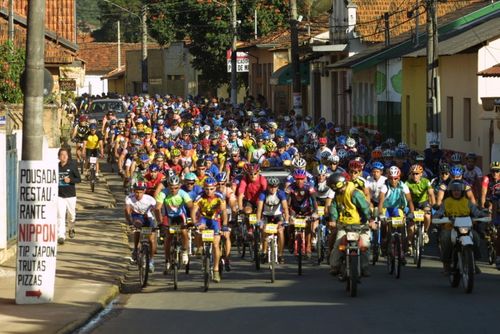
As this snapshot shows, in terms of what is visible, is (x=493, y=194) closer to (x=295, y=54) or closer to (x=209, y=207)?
(x=209, y=207)

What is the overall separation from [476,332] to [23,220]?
641 cm

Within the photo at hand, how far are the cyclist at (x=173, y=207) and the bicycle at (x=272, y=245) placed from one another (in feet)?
4.20

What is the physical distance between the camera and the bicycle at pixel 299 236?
67.7 feet

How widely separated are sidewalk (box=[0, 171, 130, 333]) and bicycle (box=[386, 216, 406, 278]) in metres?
4.24

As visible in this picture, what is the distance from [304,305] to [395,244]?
3.75 meters

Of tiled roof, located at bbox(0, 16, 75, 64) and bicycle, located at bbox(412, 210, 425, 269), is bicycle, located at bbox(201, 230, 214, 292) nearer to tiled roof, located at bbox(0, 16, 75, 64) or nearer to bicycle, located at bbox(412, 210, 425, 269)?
bicycle, located at bbox(412, 210, 425, 269)

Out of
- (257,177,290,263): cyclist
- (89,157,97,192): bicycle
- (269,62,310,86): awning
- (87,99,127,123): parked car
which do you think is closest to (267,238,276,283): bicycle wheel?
(257,177,290,263): cyclist

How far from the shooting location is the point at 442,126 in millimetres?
40719

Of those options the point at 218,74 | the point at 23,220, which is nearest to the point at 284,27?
the point at 218,74

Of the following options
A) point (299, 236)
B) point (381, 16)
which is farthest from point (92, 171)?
point (381, 16)

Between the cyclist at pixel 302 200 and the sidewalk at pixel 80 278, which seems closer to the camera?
the sidewalk at pixel 80 278

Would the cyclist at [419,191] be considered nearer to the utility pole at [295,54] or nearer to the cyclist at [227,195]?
the cyclist at [227,195]

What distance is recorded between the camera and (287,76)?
6047cm

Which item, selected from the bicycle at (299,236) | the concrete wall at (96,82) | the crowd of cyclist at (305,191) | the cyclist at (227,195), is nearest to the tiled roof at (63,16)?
the crowd of cyclist at (305,191)
